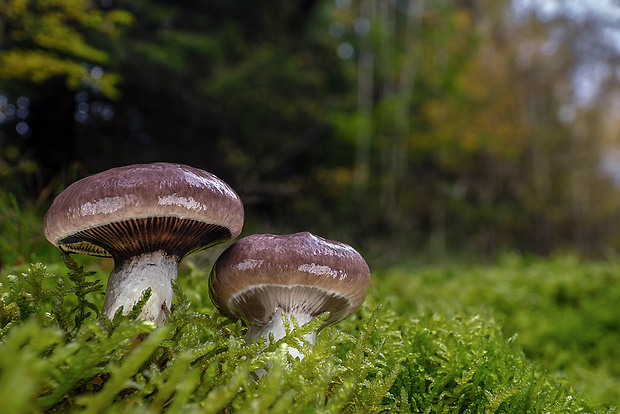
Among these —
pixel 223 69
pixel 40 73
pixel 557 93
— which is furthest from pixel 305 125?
pixel 557 93

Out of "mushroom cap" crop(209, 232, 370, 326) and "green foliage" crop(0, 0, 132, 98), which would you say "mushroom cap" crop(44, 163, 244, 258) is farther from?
"green foliage" crop(0, 0, 132, 98)

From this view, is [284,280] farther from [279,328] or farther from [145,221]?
[145,221]

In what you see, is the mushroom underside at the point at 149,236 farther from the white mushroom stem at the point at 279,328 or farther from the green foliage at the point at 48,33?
the green foliage at the point at 48,33

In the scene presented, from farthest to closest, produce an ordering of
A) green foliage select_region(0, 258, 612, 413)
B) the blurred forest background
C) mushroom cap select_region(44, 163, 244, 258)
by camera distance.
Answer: the blurred forest background, mushroom cap select_region(44, 163, 244, 258), green foliage select_region(0, 258, 612, 413)

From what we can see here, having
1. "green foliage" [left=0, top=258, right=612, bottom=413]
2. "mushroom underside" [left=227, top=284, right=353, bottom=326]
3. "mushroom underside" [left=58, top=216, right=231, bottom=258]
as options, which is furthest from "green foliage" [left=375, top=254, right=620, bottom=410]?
"mushroom underside" [left=58, top=216, right=231, bottom=258]

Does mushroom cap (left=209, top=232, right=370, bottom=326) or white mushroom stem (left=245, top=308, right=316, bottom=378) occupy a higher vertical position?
mushroom cap (left=209, top=232, right=370, bottom=326)

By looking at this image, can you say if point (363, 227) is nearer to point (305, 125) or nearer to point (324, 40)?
point (305, 125)
